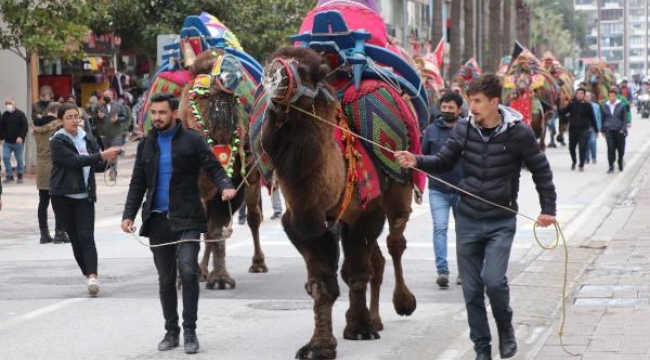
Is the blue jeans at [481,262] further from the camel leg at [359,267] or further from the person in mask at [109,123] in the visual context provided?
the person in mask at [109,123]

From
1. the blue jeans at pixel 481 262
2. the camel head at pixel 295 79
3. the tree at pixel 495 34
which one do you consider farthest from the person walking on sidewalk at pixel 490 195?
the tree at pixel 495 34

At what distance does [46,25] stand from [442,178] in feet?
55.2

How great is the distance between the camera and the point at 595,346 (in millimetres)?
9508

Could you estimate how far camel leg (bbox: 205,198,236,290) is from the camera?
12891 mm

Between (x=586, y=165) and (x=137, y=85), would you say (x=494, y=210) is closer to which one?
(x=586, y=165)

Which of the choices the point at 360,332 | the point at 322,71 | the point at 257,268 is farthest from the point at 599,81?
the point at 322,71

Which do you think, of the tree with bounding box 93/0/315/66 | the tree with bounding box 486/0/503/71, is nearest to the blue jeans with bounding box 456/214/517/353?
the tree with bounding box 93/0/315/66

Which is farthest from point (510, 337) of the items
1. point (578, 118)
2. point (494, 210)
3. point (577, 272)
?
point (578, 118)

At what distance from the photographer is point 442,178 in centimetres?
1310

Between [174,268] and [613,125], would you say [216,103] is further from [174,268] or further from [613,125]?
[613,125]

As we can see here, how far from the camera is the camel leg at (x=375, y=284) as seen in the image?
10602 millimetres

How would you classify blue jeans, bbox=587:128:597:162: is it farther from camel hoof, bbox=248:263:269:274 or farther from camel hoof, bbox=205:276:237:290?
camel hoof, bbox=205:276:237:290

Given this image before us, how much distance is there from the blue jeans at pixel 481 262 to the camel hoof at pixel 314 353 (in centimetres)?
108

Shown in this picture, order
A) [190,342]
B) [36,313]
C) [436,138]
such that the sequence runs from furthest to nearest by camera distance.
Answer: [436,138] → [36,313] → [190,342]
